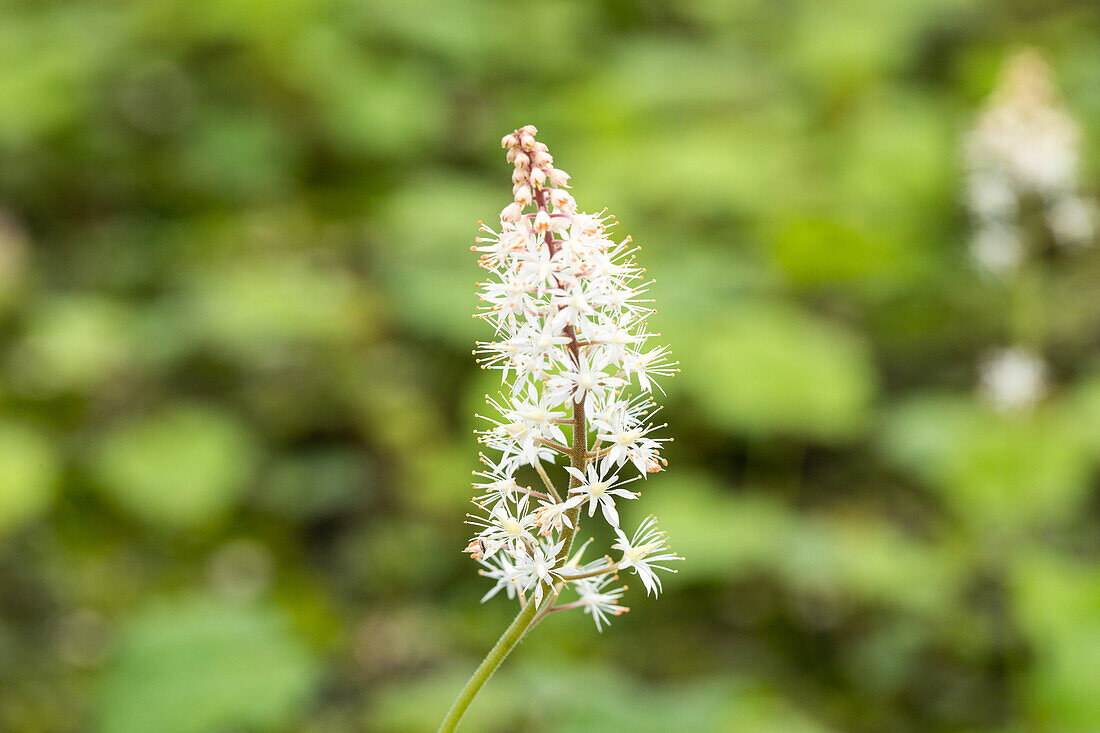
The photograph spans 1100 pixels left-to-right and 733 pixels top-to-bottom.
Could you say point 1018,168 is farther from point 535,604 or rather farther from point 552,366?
point 535,604

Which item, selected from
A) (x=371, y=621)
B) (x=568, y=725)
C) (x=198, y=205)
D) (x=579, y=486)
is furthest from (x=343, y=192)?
(x=579, y=486)

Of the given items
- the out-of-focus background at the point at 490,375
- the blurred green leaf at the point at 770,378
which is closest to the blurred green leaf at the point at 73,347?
the out-of-focus background at the point at 490,375

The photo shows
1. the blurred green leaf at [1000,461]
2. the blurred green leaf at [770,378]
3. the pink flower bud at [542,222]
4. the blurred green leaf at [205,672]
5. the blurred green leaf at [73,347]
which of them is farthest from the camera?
the blurred green leaf at [73,347]

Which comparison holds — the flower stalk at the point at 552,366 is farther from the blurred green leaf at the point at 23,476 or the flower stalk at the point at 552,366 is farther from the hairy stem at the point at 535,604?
the blurred green leaf at the point at 23,476

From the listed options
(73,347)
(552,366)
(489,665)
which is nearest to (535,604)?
(489,665)

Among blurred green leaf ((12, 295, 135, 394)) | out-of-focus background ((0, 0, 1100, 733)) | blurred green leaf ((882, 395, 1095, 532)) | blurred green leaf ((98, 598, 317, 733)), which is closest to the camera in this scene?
blurred green leaf ((98, 598, 317, 733))

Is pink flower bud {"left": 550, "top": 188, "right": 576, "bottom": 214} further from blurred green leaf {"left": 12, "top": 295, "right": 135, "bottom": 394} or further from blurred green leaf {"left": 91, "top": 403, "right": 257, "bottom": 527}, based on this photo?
blurred green leaf {"left": 12, "top": 295, "right": 135, "bottom": 394}

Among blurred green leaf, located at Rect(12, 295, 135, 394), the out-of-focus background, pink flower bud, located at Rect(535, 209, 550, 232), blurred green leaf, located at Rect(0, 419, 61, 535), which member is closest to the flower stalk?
pink flower bud, located at Rect(535, 209, 550, 232)
